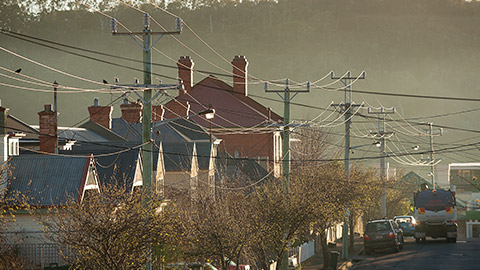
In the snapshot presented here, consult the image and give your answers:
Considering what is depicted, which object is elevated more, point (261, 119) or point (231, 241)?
point (261, 119)

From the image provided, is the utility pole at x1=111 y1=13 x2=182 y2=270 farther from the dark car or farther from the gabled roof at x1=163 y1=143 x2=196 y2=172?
the dark car

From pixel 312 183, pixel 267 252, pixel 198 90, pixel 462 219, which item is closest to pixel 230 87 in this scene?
pixel 198 90

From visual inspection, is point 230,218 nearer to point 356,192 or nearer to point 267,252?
point 267,252

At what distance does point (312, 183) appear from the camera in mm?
43000

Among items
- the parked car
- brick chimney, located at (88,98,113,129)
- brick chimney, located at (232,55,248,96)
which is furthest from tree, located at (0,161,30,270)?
brick chimney, located at (232,55,248,96)

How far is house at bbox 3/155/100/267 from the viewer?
32.2 m

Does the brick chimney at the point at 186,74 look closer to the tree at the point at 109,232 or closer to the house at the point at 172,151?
the house at the point at 172,151

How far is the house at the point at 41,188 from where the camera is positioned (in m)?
32.2

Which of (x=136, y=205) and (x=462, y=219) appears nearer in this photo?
(x=136, y=205)

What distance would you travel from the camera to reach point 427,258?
43.6m

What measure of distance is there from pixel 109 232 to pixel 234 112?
1908 inches

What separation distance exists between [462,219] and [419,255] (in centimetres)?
7678

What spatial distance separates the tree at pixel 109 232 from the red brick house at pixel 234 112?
41407mm

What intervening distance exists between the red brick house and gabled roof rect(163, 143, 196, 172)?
16983 mm
